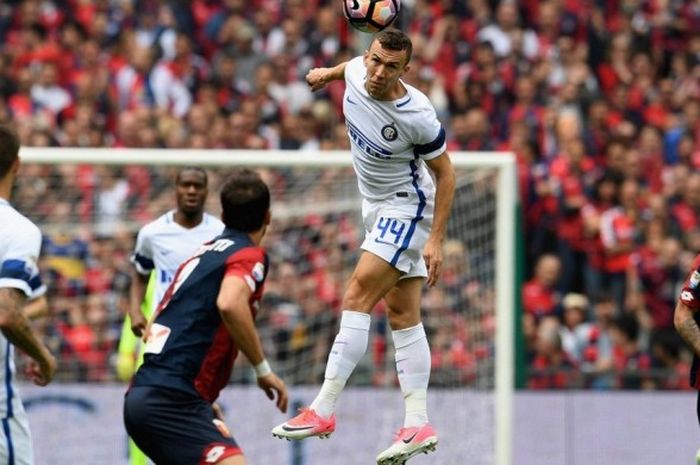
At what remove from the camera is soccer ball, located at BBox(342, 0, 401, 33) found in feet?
29.5

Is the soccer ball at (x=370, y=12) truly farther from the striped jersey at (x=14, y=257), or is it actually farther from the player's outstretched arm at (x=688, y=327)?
the player's outstretched arm at (x=688, y=327)

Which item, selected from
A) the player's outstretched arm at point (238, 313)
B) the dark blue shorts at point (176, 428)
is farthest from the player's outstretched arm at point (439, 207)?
the dark blue shorts at point (176, 428)

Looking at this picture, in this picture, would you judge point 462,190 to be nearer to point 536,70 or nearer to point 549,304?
point 549,304

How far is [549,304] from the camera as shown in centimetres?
1551

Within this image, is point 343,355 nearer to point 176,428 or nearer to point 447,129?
point 176,428

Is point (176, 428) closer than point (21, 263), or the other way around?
point (21, 263)

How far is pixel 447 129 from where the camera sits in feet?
59.2

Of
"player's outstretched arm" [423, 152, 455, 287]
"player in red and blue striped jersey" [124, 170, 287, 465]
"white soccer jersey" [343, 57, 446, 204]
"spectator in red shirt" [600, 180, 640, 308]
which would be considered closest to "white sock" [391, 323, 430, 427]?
"player's outstretched arm" [423, 152, 455, 287]

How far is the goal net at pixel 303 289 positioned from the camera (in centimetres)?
1364

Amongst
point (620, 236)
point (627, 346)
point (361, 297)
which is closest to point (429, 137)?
point (361, 297)

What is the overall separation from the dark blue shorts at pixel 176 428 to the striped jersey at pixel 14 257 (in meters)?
0.65

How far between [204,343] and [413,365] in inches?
56.9

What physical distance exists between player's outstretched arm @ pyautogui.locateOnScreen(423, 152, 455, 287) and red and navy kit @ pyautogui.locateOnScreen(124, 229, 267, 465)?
0.93m

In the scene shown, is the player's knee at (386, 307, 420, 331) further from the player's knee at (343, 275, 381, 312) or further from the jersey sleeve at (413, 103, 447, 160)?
the jersey sleeve at (413, 103, 447, 160)
